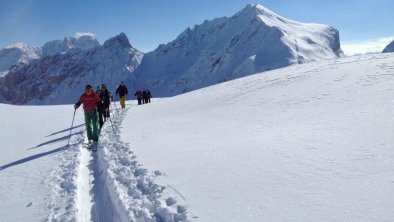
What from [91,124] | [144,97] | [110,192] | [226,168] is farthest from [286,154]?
[144,97]

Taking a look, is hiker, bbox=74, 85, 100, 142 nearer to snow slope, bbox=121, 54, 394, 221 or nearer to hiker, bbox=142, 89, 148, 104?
snow slope, bbox=121, 54, 394, 221

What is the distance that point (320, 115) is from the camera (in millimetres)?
14367

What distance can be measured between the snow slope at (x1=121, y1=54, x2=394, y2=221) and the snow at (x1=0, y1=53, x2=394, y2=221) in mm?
27

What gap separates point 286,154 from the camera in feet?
30.2

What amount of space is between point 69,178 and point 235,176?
14.0 feet

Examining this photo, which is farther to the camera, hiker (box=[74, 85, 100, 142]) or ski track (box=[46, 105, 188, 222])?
hiker (box=[74, 85, 100, 142])

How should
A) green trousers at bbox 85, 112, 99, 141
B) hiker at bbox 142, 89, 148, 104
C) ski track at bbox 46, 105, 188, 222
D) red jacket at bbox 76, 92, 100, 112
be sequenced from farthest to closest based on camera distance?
hiker at bbox 142, 89, 148, 104
red jacket at bbox 76, 92, 100, 112
green trousers at bbox 85, 112, 99, 141
ski track at bbox 46, 105, 188, 222

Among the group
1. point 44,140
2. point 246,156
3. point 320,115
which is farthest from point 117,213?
point 44,140

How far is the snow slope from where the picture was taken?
6195mm

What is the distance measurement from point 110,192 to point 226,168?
255cm

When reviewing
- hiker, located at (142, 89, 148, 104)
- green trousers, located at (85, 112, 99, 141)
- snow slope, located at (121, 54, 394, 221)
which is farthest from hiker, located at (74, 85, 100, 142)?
hiker, located at (142, 89, 148, 104)

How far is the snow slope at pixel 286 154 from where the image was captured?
620 centimetres

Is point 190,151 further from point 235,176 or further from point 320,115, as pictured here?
point 320,115

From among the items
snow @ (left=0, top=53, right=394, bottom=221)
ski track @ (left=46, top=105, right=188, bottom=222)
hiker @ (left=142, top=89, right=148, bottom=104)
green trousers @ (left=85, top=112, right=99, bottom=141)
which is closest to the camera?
snow @ (left=0, top=53, right=394, bottom=221)
